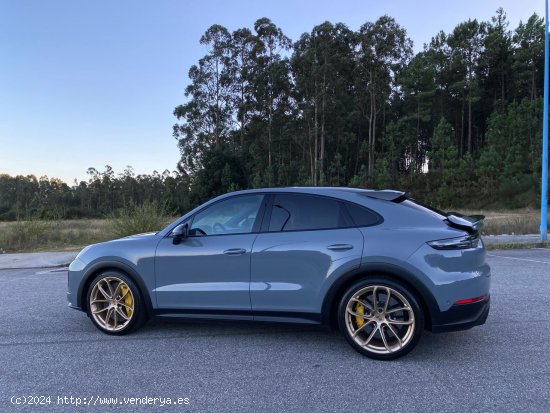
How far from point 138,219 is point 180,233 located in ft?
36.1

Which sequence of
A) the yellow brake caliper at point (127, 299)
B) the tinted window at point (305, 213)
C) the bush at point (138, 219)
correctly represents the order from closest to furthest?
the tinted window at point (305, 213) < the yellow brake caliper at point (127, 299) < the bush at point (138, 219)

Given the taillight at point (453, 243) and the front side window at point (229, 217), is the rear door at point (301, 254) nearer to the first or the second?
the front side window at point (229, 217)

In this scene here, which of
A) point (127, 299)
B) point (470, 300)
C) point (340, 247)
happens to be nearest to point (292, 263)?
point (340, 247)

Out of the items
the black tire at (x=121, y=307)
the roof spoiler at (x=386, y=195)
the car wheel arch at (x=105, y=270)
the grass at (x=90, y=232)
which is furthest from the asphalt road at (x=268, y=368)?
the grass at (x=90, y=232)

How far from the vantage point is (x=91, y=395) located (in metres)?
3.54

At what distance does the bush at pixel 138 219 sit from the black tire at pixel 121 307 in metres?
9.75

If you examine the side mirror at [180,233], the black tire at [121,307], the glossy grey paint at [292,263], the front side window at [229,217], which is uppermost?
the front side window at [229,217]

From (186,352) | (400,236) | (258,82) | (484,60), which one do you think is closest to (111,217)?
(186,352)

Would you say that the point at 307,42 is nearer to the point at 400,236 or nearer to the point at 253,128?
the point at 253,128

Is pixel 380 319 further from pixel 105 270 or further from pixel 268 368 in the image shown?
pixel 105 270

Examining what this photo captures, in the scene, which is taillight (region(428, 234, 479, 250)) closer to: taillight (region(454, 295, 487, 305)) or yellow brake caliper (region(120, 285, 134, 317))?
taillight (region(454, 295, 487, 305))

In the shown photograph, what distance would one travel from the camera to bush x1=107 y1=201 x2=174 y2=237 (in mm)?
14906

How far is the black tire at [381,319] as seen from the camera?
399cm

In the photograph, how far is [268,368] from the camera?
4023mm
